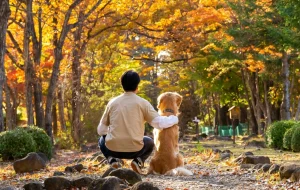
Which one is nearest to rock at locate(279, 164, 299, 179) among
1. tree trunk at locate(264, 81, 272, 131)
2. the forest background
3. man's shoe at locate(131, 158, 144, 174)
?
man's shoe at locate(131, 158, 144, 174)

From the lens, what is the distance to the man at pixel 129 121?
7.80 meters

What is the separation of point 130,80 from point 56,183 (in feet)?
6.80

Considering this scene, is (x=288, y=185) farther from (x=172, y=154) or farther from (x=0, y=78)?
(x=0, y=78)

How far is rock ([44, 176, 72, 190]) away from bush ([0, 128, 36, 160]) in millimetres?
9142

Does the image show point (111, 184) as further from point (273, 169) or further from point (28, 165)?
point (28, 165)

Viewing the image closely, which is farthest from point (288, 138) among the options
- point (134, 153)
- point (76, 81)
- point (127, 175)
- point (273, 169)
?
point (127, 175)

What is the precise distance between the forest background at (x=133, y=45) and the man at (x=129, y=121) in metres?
4.84

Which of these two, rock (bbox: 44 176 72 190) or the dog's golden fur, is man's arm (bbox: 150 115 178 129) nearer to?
the dog's golden fur

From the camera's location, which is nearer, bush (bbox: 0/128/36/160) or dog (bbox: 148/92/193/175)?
dog (bbox: 148/92/193/175)

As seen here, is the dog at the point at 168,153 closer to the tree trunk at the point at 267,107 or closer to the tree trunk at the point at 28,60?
the tree trunk at the point at 28,60

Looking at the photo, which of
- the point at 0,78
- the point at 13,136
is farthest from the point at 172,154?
the point at 13,136

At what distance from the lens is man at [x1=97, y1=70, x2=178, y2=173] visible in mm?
7801

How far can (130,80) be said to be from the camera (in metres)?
7.81

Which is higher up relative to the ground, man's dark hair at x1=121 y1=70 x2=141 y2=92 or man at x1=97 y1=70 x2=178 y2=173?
man's dark hair at x1=121 y1=70 x2=141 y2=92
